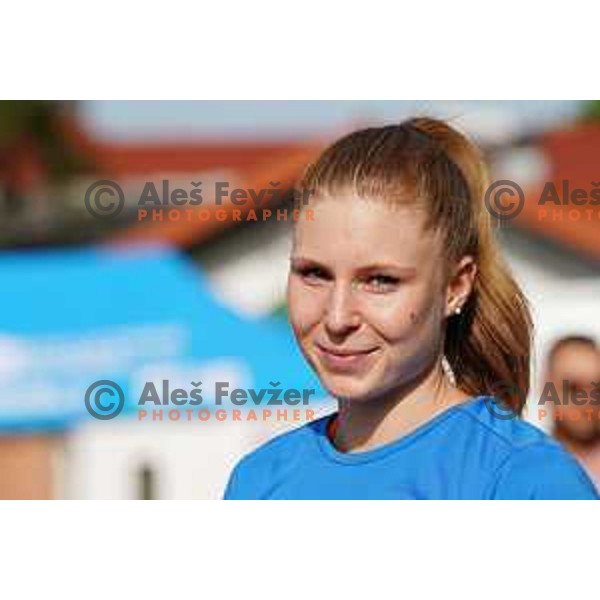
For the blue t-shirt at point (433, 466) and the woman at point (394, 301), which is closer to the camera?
the blue t-shirt at point (433, 466)

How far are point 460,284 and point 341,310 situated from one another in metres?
0.15

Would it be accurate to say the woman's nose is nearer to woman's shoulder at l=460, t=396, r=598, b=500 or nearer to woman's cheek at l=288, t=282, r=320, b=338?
woman's cheek at l=288, t=282, r=320, b=338

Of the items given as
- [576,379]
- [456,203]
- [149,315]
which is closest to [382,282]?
[456,203]

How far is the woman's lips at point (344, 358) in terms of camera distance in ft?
5.02

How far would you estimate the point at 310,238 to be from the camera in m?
1.54

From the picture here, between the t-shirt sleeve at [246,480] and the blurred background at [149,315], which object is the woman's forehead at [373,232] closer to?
the t-shirt sleeve at [246,480]

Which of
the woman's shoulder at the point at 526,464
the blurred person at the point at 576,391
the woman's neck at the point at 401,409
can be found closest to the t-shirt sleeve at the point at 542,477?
the woman's shoulder at the point at 526,464

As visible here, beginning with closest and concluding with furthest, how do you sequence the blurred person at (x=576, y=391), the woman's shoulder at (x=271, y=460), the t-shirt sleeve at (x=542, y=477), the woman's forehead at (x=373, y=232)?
1. the t-shirt sleeve at (x=542, y=477)
2. the woman's forehead at (x=373, y=232)
3. the woman's shoulder at (x=271, y=460)
4. the blurred person at (x=576, y=391)

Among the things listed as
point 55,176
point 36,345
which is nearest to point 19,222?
point 36,345

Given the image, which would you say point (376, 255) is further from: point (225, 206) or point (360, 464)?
point (225, 206)

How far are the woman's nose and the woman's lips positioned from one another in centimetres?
2

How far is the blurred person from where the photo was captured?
2609 mm

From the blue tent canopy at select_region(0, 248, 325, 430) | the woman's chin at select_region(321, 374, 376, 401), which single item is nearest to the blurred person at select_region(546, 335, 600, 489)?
the woman's chin at select_region(321, 374, 376, 401)
